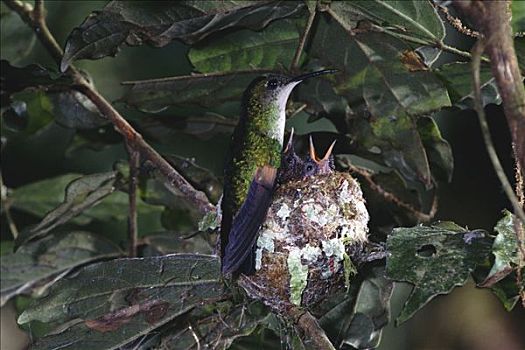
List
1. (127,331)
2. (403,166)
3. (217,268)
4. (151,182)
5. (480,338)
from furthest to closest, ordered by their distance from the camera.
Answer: (480,338) → (151,182) → (403,166) → (217,268) → (127,331)

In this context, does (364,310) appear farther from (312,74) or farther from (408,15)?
(408,15)

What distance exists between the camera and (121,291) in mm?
1979

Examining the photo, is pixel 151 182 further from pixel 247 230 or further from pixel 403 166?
pixel 403 166

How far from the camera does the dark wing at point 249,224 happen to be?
2.00 m

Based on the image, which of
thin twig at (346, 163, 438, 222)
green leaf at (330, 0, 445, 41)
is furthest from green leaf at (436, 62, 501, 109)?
thin twig at (346, 163, 438, 222)

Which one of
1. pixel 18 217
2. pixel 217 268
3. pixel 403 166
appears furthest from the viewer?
pixel 18 217

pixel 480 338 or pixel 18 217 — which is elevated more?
pixel 18 217

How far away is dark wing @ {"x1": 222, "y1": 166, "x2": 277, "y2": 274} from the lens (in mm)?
1997

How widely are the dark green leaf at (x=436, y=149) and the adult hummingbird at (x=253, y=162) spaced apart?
27cm

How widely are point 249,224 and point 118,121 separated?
1.35 ft

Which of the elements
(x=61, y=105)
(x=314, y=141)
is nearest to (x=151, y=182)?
(x=61, y=105)

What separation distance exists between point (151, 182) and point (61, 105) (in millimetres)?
334

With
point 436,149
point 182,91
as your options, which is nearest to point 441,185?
point 436,149

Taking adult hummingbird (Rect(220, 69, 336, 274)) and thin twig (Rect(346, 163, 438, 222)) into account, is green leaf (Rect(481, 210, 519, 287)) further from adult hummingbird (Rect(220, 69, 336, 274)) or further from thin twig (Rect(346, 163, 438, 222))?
thin twig (Rect(346, 163, 438, 222))
